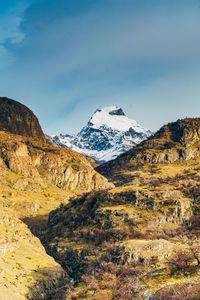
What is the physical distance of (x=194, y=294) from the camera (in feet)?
568

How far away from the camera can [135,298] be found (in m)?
200

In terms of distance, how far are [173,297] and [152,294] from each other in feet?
73.8

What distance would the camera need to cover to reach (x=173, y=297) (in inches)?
6993

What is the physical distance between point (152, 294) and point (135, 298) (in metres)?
6.73

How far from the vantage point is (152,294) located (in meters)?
199

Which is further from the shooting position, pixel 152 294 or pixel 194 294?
pixel 152 294

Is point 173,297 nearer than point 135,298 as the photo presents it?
Yes

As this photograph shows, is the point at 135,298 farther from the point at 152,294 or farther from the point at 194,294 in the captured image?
the point at 194,294

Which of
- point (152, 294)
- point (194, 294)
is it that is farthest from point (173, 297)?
point (152, 294)

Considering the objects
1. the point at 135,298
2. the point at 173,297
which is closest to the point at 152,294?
the point at 135,298

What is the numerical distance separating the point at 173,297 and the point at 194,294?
318 inches

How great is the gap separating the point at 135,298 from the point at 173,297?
1012 inches

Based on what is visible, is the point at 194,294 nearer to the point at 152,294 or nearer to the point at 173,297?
the point at 173,297
